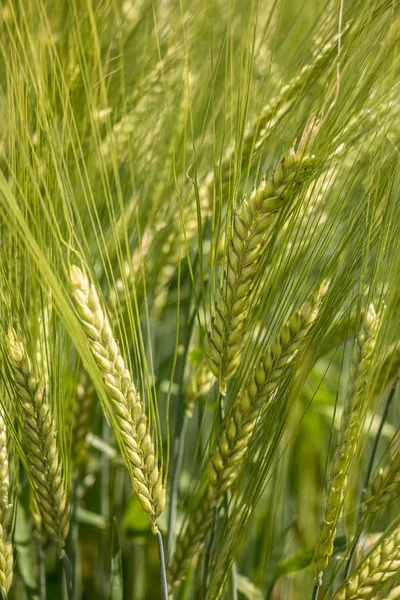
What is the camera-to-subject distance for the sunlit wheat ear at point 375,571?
0.56 metres

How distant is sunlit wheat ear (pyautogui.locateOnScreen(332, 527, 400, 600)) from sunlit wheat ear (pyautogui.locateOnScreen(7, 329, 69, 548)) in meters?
0.25

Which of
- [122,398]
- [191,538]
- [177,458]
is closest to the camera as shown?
[122,398]

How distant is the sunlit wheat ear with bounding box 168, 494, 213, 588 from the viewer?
66 cm

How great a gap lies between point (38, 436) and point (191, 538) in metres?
0.20

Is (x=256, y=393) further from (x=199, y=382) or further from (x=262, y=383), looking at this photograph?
(x=199, y=382)

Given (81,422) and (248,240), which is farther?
(81,422)

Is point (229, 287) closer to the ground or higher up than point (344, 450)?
higher up

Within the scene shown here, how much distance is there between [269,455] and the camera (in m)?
0.59

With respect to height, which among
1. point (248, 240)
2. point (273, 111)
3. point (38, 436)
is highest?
point (273, 111)

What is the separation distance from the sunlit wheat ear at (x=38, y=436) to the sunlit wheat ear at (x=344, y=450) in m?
0.22

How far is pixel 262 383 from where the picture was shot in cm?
57

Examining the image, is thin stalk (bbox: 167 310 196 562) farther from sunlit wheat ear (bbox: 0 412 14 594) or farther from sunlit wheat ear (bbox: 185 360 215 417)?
sunlit wheat ear (bbox: 0 412 14 594)

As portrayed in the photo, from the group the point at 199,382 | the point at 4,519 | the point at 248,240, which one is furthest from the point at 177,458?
the point at 248,240

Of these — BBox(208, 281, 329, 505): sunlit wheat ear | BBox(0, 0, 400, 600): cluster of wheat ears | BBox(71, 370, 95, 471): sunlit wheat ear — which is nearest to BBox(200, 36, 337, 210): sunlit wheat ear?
BBox(0, 0, 400, 600): cluster of wheat ears
